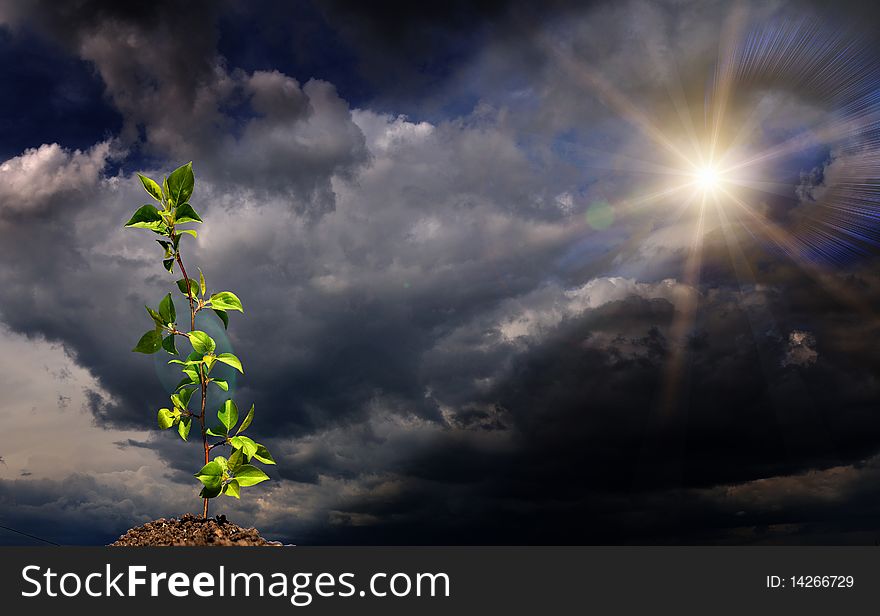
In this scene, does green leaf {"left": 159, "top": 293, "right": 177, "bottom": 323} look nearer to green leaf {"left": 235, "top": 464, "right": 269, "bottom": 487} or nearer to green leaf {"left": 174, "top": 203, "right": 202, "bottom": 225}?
green leaf {"left": 174, "top": 203, "right": 202, "bottom": 225}

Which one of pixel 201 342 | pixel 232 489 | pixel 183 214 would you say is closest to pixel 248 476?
pixel 232 489

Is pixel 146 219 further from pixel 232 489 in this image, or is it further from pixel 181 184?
pixel 232 489

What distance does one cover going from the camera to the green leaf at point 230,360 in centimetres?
473

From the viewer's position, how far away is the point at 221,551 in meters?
3.24

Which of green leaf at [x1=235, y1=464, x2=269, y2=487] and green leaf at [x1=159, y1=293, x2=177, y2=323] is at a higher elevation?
green leaf at [x1=159, y1=293, x2=177, y2=323]

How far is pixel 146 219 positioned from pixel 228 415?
159cm

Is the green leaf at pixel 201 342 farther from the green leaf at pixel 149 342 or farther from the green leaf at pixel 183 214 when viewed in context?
the green leaf at pixel 183 214

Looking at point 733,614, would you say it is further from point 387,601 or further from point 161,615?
point 161,615

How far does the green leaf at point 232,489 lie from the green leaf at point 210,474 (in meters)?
0.08

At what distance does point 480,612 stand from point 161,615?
166 centimetres

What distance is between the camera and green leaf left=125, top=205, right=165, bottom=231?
14.8 ft

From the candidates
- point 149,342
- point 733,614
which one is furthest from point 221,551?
point 733,614

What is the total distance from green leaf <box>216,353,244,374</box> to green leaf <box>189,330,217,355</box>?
0.08 meters

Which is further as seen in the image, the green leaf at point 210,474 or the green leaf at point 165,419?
the green leaf at point 165,419
